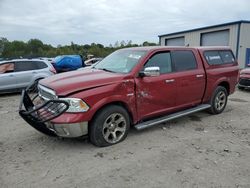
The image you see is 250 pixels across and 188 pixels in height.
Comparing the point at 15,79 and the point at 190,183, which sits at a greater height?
the point at 15,79

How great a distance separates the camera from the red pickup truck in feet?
13.2

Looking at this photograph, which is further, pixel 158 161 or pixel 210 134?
pixel 210 134

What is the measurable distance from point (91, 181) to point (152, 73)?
2239 millimetres

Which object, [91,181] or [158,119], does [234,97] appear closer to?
[158,119]

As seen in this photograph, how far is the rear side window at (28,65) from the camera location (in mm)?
10195

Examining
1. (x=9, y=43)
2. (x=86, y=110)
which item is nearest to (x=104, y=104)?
(x=86, y=110)

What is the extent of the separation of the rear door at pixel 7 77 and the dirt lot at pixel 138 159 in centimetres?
462

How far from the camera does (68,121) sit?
392 cm

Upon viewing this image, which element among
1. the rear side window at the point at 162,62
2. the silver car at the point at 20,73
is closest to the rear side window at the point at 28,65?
the silver car at the point at 20,73

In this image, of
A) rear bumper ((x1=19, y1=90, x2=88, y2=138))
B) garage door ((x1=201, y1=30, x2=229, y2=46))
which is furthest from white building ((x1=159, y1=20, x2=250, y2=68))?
rear bumper ((x1=19, y1=90, x2=88, y2=138))

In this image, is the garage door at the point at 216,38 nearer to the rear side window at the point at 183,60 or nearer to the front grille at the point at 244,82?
the front grille at the point at 244,82

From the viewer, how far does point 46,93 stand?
4.38 meters

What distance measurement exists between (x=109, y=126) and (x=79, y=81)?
3.21ft

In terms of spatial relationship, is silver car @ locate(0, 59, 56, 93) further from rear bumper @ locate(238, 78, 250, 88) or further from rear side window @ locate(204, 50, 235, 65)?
rear bumper @ locate(238, 78, 250, 88)
